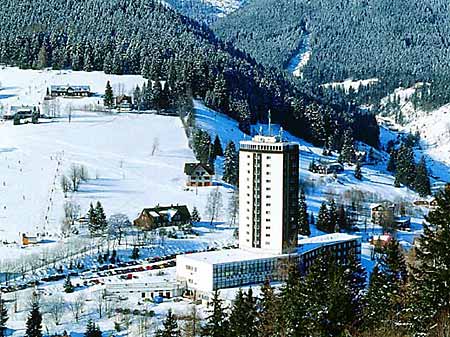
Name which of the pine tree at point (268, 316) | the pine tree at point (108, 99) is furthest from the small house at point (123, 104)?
the pine tree at point (268, 316)

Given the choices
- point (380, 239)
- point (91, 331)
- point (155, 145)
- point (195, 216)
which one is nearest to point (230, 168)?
point (155, 145)

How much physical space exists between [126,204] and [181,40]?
2339 inches

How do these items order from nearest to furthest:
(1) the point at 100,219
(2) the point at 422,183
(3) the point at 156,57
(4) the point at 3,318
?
(4) the point at 3,318
(1) the point at 100,219
(2) the point at 422,183
(3) the point at 156,57

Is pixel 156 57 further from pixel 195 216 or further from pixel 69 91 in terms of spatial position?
pixel 195 216

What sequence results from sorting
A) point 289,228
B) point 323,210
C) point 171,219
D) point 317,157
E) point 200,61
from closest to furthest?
1. point 289,228
2. point 171,219
3. point 323,210
4. point 317,157
5. point 200,61

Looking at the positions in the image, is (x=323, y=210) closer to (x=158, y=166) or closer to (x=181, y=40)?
(x=158, y=166)

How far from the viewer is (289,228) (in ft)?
146

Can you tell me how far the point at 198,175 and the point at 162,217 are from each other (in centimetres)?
925

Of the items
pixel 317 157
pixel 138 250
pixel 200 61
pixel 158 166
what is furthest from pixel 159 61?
pixel 138 250

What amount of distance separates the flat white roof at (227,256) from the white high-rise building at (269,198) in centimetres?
70

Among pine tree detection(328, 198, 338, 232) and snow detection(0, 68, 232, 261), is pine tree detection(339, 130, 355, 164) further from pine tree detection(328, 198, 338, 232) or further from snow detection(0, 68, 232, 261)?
pine tree detection(328, 198, 338, 232)

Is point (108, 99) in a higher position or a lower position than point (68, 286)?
higher

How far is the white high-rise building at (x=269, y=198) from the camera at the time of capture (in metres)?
44.4

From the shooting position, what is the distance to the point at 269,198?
44.8 meters
